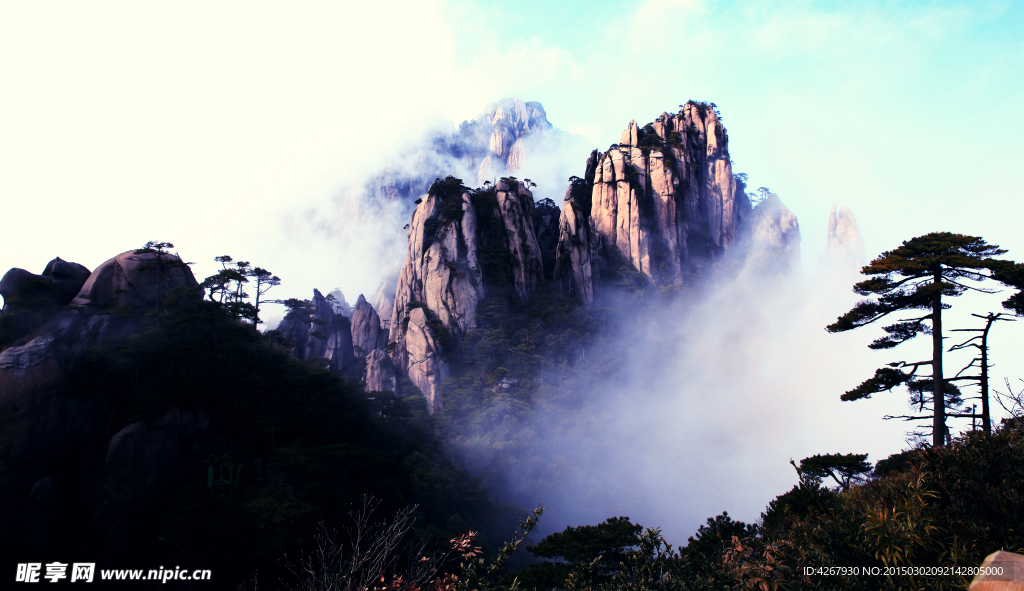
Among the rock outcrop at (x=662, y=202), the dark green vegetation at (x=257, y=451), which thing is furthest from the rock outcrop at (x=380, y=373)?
the rock outcrop at (x=662, y=202)

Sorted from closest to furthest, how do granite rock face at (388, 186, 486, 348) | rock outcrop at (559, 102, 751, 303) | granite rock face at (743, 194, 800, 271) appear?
granite rock face at (388, 186, 486, 348) → rock outcrop at (559, 102, 751, 303) → granite rock face at (743, 194, 800, 271)

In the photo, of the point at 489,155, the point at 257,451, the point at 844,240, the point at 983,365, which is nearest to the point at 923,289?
the point at 983,365

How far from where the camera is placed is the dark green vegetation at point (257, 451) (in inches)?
830

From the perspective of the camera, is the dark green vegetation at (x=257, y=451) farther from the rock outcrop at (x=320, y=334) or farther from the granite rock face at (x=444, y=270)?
the rock outcrop at (x=320, y=334)

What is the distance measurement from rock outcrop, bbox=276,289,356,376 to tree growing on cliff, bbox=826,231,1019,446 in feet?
158

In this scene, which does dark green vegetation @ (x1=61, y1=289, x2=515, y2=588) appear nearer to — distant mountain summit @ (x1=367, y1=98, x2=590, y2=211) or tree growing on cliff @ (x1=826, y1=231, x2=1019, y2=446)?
tree growing on cliff @ (x1=826, y1=231, x2=1019, y2=446)

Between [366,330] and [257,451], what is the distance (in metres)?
32.6

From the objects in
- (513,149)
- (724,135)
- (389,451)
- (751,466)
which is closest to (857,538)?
(389,451)

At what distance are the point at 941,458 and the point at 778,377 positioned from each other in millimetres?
63484

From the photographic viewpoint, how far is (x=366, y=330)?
2280 inches

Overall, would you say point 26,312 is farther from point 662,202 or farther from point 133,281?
point 662,202

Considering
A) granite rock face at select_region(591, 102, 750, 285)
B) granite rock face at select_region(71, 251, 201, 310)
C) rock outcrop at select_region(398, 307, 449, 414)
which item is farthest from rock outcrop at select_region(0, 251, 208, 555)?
granite rock face at select_region(591, 102, 750, 285)

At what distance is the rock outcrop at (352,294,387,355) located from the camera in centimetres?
5706

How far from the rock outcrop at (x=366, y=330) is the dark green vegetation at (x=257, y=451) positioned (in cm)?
2346
